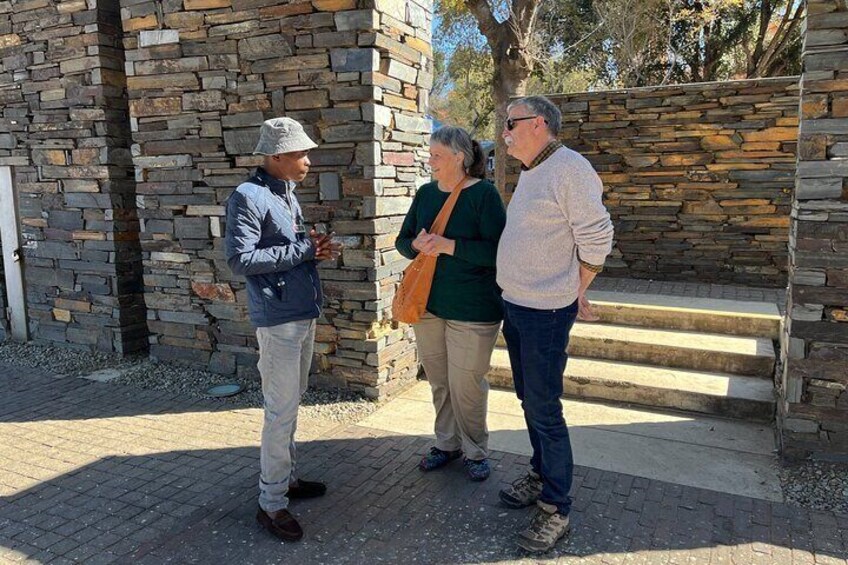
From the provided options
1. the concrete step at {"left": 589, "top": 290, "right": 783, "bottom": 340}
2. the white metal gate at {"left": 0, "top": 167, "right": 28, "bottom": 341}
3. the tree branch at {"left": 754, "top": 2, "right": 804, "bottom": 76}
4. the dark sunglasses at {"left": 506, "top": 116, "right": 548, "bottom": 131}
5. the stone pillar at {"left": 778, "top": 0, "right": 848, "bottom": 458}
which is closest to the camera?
the dark sunglasses at {"left": 506, "top": 116, "right": 548, "bottom": 131}

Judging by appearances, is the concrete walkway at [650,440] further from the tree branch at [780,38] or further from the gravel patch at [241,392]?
the tree branch at [780,38]

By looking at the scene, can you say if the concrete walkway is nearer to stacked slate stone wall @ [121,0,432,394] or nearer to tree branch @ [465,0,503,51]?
stacked slate stone wall @ [121,0,432,394]

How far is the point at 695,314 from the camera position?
541 cm

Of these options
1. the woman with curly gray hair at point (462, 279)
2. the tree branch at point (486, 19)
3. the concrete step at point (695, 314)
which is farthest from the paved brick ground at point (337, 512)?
the tree branch at point (486, 19)

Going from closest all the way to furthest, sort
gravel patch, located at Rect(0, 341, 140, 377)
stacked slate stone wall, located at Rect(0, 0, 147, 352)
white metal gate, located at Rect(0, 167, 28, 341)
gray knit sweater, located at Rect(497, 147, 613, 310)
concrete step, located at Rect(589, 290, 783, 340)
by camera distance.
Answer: gray knit sweater, located at Rect(497, 147, 613, 310)
concrete step, located at Rect(589, 290, 783, 340)
stacked slate stone wall, located at Rect(0, 0, 147, 352)
gravel patch, located at Rect(0, 341, 140, 377)
white metal gate, located at Rect(0, 167, 28, 341)

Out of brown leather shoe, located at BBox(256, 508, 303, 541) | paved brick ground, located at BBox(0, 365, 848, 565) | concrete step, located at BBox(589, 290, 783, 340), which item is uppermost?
concrete step, located at BBox(589, 290, 783, 340)

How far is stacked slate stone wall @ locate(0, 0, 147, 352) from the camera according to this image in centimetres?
566

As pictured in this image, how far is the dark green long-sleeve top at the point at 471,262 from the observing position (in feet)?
10.6

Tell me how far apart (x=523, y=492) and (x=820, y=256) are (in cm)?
216

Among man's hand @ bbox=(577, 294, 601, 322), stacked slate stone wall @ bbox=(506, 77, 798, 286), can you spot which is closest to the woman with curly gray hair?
man's hand @ bbox=(577, 294, 601, 322)

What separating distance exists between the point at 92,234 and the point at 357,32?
3305 mm

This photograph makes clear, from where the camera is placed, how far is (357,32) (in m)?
4.46

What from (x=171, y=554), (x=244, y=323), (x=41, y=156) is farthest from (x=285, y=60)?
(x=171, y=554)

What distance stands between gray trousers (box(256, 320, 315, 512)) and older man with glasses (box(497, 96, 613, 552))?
42.0 inches
